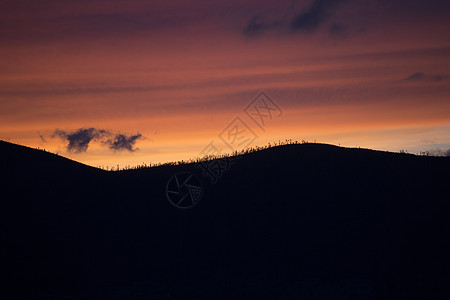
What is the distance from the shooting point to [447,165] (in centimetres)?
3325

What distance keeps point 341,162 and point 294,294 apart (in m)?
15.3

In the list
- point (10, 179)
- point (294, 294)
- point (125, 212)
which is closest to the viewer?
point (294, 294)

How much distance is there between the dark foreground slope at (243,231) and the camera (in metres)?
21.3

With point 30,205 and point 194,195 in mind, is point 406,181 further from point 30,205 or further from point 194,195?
point 30,205

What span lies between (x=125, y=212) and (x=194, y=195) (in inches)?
194

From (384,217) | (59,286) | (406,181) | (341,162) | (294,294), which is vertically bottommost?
(294,294)

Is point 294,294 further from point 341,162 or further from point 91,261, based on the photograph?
point 341,162

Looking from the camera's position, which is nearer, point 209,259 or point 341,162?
point 209,259

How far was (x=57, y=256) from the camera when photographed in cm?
2430

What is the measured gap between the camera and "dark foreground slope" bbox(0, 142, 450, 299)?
69.8 feet

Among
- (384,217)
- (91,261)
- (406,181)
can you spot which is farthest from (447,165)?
(91,261)

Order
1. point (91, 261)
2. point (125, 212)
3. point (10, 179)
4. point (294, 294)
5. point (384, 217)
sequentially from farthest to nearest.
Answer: point (10, 179) → point (125, 212) → point (384, 217) → point (91, 261) → point (294, 294)

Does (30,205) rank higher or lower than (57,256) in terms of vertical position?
higher

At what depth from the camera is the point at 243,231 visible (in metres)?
26.0
